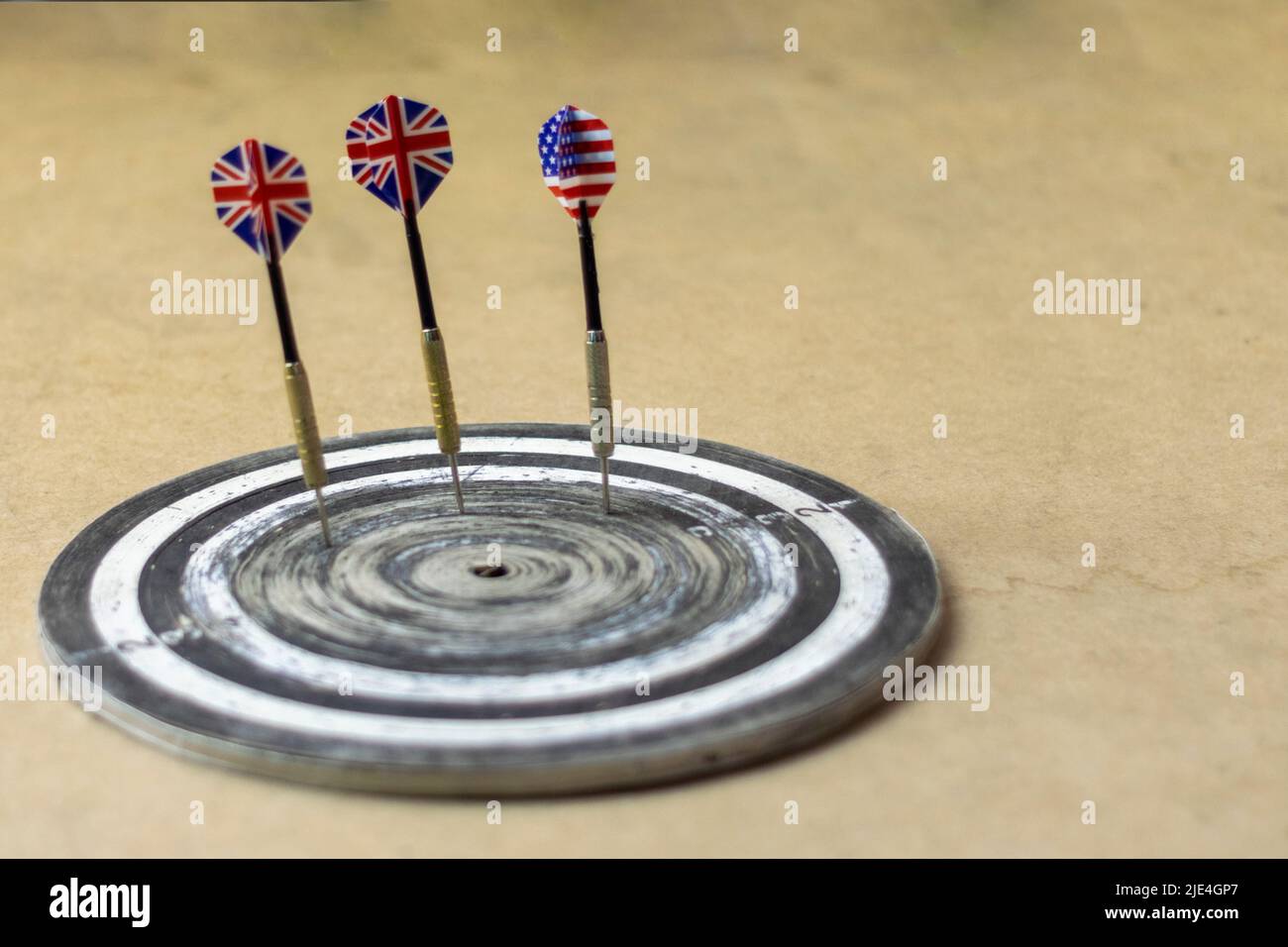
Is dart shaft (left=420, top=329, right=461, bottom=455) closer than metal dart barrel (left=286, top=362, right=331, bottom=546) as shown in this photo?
No

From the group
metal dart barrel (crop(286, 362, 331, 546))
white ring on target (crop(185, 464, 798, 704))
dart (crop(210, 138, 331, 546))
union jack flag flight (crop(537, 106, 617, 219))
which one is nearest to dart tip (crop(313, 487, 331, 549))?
metal dart barrel (crop(286, 362, 331, 546))

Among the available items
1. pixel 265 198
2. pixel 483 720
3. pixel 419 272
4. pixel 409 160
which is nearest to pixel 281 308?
pixel 265 198

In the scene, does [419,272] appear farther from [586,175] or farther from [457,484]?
[457,484]

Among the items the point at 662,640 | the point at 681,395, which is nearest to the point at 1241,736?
the point at 662,640

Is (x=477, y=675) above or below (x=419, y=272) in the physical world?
below

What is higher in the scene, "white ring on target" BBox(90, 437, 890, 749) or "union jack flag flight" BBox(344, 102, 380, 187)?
"union jack flag flight" BBox(344, 102, 380, 187)

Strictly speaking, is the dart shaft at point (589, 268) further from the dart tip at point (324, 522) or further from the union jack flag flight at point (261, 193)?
the dart tip at point (324, 522)

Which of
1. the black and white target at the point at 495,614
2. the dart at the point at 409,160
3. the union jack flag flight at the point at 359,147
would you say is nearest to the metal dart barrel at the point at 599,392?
the black and white target at the point at 495,614

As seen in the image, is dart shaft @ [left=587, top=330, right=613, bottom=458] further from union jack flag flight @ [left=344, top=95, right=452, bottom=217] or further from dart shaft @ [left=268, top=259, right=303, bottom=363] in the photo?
dart shaft @ [left=268, top=259, right=303, bottom=363]
